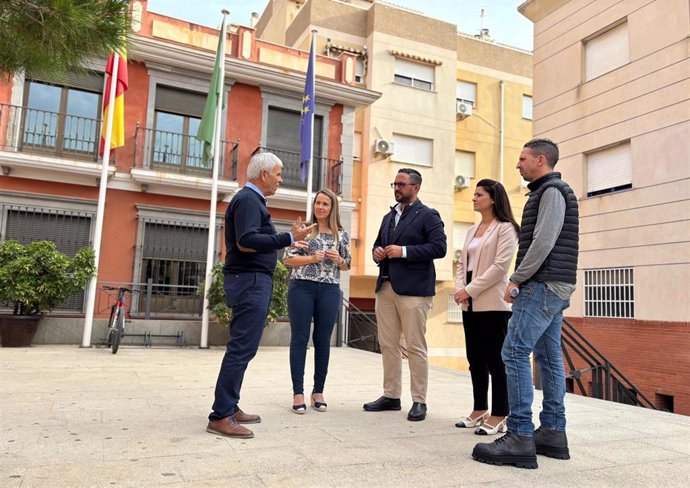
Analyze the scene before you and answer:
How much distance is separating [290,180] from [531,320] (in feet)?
37.1

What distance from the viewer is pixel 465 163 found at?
20719mm

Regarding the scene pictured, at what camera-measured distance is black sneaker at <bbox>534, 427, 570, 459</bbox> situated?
3125 mm

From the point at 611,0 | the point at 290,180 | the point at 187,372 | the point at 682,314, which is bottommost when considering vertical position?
the point at 187,372

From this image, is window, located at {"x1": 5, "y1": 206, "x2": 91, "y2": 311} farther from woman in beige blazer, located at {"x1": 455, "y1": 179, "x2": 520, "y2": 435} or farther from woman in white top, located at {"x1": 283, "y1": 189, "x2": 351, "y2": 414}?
woman in beige blazer, located at {"x1": 455, "y1": 179, "x2": 520, "y2": 435}

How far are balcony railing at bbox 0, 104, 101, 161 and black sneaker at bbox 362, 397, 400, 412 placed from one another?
9670 mm

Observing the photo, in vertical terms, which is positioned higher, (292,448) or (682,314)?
(682,314)

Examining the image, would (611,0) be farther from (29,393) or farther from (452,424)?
(29,393)

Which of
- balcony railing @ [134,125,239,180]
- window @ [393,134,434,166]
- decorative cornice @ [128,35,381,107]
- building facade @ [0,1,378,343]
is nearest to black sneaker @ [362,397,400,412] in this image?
building facade @ [0,1,378,343]

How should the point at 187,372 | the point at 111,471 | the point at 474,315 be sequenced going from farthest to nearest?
the point at 187,372 < the point at 474,315 < the point at 111,471

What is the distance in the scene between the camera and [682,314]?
1043cm

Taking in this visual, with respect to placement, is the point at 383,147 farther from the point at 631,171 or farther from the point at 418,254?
the point at 418,254

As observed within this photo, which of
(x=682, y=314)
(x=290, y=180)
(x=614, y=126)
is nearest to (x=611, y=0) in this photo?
(x=614, y=126)

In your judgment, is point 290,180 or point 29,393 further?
point 290,180

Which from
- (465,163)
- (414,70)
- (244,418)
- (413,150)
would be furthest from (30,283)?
(465,163)
